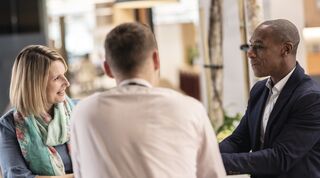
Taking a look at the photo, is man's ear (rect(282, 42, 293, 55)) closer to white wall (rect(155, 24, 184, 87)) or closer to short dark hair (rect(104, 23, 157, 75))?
short dark hair (rect(104, 23, 157, 75))

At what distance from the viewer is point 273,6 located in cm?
335

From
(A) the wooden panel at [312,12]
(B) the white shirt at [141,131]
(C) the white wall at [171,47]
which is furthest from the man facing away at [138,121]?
(C) the white wall at [171,47]

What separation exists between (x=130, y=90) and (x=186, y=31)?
1113cm

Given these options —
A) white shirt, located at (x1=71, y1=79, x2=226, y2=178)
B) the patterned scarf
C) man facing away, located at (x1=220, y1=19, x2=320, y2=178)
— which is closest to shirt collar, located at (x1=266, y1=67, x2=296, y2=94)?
man facing away, located at (x1=220, y1=19, x2=320, y2=178)

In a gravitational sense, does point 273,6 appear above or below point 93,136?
above

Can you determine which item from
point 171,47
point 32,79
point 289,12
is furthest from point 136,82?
point 171,47

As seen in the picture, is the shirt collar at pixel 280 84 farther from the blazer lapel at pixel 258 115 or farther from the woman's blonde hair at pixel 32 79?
the woman's blonde hair at pixel 32 79

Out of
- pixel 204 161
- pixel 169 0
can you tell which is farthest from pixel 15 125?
pixel 169 0

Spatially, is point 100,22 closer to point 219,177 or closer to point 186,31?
point 186,31

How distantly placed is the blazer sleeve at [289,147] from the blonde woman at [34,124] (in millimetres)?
677

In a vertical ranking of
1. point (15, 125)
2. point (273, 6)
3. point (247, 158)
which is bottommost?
point (247, 158)

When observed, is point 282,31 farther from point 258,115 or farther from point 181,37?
point 181,37

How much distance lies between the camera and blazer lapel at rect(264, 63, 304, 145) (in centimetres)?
225

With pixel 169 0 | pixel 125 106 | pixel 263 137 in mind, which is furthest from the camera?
pixel 169 0
